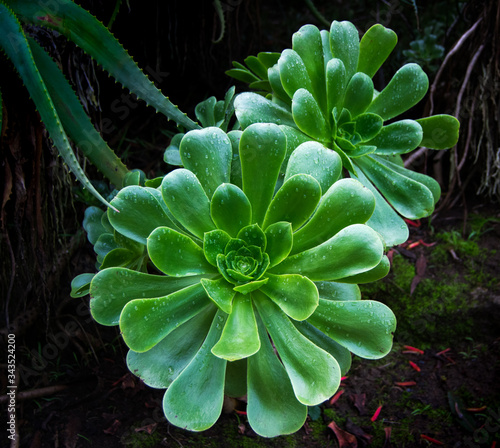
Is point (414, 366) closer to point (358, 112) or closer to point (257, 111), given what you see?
point (358, 112)

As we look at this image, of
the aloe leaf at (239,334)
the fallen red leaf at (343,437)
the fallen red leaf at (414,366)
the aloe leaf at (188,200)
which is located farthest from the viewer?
the fallen red leaf at (414,366)

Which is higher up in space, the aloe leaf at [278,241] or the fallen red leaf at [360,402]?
the aloe leaf at [278,241]

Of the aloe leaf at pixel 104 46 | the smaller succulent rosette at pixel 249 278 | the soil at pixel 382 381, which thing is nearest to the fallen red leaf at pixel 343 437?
the soil at pixel 382 381

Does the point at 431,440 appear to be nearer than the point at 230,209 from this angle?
No

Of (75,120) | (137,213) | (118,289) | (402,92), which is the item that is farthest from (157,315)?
(402,92)

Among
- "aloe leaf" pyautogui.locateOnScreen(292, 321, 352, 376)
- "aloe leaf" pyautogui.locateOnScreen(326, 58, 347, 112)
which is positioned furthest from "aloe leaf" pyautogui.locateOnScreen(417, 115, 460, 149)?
"aloe leaf" pyautogui.locateOnScreen(292, 321, 352, 376)

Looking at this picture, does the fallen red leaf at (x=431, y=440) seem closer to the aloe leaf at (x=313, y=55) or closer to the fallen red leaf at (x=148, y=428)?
the fallen red leaf at (x=148, y=428)

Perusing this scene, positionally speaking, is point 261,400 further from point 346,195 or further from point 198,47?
point 198,47
